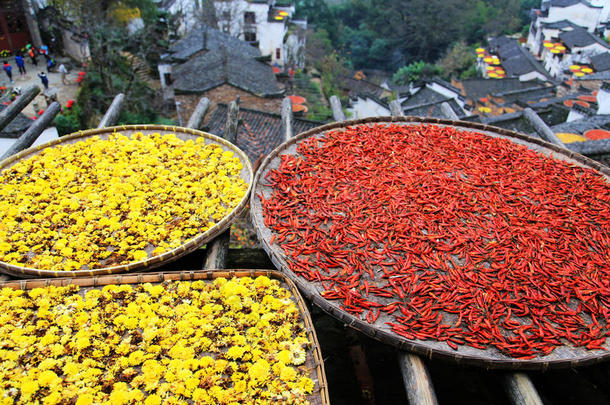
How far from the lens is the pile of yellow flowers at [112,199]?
3.70 meters

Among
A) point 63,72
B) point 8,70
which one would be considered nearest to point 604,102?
point 63,72

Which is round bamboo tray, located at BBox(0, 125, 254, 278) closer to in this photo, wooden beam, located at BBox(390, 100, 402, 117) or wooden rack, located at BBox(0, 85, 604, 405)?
wooden rack, located at BBox(0, 85, 604, 405)

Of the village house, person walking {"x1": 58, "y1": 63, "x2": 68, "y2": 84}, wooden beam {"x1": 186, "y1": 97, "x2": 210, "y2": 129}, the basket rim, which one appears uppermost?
the basket rim

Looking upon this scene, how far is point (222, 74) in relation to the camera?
57.6ft

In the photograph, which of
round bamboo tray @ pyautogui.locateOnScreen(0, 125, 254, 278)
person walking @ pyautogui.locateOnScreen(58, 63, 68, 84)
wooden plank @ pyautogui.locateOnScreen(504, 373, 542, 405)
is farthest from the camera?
person walking @ pyautogui.locateOnScreen(58, 63, 68, 84)

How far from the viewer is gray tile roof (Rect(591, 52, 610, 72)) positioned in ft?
87.8

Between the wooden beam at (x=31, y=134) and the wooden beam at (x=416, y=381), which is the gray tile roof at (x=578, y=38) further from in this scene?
the wooden beam at (x=416, y=381)

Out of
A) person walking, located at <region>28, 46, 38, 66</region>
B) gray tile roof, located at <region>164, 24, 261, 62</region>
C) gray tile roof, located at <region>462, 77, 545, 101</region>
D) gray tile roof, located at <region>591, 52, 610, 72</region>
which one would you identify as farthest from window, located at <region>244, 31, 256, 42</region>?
gray tile roof, located at <region>591, 52, 610, 72</region>

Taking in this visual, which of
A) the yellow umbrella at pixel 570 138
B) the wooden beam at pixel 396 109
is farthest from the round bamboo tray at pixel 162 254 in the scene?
the yellow umbrella at pixel 570 138

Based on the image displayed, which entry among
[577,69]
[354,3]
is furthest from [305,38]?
[577,69]

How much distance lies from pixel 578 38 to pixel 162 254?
3595 centimetres

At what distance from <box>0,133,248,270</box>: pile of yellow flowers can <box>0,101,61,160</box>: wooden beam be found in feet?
2.47

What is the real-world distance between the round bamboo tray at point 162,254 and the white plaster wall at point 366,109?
18.7 meters

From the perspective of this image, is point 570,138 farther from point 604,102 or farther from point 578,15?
point 578,15
